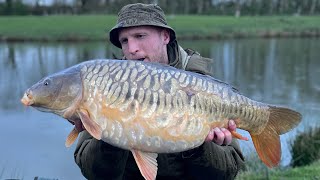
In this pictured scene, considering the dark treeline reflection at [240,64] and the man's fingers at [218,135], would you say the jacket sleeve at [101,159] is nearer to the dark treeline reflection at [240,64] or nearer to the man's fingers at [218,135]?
the man's fingers at [218,135]

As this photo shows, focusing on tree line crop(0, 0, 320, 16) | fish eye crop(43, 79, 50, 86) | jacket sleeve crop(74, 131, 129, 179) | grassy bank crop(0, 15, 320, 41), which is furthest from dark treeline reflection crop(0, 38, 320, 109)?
tree line crop(0, 0, 320, 16)

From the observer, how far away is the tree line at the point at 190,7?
122ft

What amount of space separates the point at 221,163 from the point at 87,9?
125ft

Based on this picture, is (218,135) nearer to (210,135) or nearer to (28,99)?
(210,135)

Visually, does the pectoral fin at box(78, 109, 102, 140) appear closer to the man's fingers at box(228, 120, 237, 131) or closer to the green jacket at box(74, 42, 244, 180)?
the green jacket at box(74, 42, 244, 180)

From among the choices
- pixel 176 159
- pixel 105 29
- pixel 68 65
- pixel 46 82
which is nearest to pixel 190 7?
pixel 105 29

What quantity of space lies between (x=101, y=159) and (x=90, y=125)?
1.57 feet

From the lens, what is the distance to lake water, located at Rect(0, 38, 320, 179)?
626cm

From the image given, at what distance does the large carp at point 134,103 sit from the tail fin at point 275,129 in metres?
0.26

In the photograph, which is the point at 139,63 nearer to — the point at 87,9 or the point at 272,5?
the point at 87,9

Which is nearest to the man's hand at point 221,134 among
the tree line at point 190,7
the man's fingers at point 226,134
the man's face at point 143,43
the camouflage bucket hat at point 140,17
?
the man's fingers at point 226,134

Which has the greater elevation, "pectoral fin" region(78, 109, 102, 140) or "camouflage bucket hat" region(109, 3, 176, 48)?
"camouflage bucket hat" region(109, 3, 176, 48)

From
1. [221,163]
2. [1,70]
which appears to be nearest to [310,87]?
[1,70]

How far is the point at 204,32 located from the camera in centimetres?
2427
